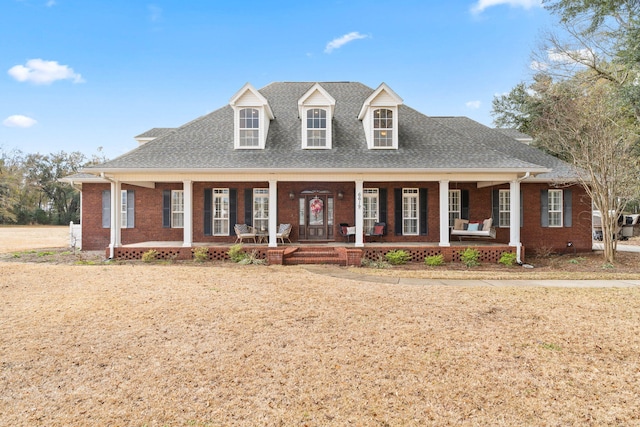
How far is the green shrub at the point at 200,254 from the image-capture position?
11789mm

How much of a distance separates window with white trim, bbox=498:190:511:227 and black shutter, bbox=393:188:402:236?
433 centimetres

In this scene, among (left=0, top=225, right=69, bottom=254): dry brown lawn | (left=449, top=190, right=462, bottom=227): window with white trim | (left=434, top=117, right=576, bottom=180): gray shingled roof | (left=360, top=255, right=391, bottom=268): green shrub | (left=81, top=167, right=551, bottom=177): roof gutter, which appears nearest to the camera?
(left=360, top=255, right=391, bottom=268): green shrub

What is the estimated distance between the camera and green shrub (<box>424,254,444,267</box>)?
11.5 meters

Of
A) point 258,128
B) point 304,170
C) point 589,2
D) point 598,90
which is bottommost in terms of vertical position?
point 304,170

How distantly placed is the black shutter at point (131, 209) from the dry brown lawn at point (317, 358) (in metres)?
7.52

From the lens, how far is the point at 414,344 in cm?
454

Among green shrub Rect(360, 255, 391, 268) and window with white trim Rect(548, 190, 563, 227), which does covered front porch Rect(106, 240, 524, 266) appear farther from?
window with white trim Rect(548, 190, 563, 227)

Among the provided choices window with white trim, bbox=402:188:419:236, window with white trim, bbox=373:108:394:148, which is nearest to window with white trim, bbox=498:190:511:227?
window with white trim, bbox=402:188:419:236

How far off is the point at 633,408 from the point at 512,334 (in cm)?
183

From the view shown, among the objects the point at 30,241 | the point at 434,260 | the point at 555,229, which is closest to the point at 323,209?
the point at 434,260

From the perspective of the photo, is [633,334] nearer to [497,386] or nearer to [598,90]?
[497,386]

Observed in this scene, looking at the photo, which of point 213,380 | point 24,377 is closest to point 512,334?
point 213,380

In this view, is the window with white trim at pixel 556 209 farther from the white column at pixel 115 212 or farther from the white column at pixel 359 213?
the white column at pixel 115 212

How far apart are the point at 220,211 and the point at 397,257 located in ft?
25.1
